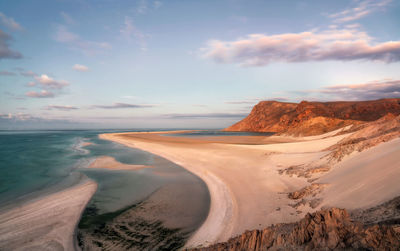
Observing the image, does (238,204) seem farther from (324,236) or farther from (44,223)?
(44,223)

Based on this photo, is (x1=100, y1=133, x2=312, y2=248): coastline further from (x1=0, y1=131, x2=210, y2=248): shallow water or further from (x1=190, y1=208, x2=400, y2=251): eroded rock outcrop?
(x1=190, y1=208, x2=400, y2=251): eroded rock outcrop

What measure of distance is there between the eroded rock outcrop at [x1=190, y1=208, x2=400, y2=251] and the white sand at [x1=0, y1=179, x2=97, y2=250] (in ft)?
17.3

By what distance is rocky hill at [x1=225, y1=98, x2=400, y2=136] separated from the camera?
140 feet

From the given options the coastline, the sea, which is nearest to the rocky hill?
the coastline

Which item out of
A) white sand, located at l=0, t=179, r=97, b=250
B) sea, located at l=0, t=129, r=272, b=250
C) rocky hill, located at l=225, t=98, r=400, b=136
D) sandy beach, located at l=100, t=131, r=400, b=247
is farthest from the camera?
rocky hill, located at l=225, t=98, r=400, b=136

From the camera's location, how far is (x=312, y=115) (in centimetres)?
5500

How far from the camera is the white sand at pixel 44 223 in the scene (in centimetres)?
606

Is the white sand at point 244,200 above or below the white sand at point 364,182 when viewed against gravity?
below

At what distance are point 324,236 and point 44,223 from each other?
8.89 m

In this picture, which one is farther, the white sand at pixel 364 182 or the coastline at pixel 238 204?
the coastline at pixel 238 204

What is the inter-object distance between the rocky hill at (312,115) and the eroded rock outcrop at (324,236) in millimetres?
39769

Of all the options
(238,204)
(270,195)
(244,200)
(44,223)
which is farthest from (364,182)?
(44,223)

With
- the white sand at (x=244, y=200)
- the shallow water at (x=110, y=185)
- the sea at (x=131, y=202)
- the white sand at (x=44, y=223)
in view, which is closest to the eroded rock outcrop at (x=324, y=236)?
the white sand at (x=244, y=200)

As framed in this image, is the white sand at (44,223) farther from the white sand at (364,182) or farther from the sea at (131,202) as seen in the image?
the white sand at (364,182)
